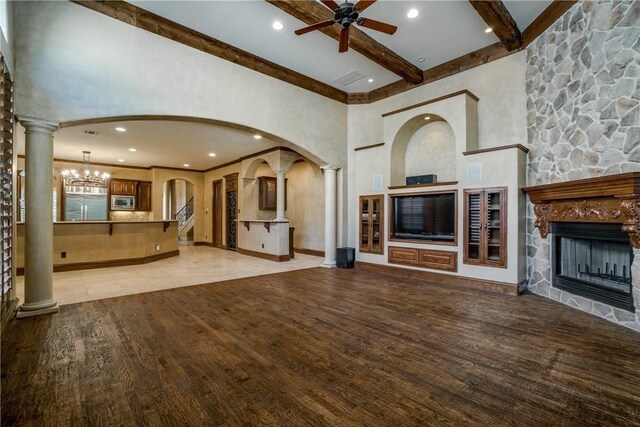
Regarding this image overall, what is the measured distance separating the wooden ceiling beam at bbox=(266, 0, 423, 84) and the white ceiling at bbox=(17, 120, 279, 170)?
2829 mm

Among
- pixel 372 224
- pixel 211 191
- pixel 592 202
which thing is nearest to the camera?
pixel 592 202

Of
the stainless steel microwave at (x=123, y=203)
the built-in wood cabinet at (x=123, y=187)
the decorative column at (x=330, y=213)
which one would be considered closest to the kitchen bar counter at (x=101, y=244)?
the stainless steel microwave at (x=123, y=203)

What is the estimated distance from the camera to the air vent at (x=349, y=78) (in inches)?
232

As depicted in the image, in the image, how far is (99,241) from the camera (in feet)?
21.2

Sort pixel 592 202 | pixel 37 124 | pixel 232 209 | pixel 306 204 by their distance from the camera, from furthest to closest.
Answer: pixel 232 209, pixel 306 204, pixel 592 202, pixel 37 124

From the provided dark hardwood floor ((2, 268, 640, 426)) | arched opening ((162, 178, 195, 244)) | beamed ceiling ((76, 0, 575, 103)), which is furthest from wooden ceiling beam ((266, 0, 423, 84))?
arched opening ((162, 178, 195, 244))

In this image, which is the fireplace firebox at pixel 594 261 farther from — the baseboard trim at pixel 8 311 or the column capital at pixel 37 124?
the column capital at pixel 37 124

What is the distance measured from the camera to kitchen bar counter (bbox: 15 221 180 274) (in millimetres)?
6008

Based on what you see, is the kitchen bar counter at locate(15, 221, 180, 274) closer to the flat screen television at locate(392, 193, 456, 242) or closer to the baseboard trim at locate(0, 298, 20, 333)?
the baseboard trim at locate(0, 298, 20, 333)

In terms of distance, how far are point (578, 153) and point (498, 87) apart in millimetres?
1840

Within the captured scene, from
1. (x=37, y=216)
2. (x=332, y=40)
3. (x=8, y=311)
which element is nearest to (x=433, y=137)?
(x=332, y=40)

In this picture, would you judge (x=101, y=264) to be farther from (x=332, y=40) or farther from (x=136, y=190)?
(x=332, y=40)

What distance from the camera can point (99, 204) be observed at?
10.4m

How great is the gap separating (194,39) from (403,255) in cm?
512
